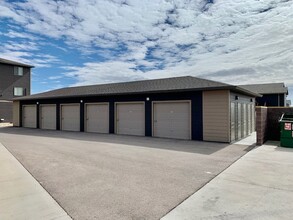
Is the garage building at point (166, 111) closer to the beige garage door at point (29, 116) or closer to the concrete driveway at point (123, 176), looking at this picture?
the beige garage door at point (29, 116)

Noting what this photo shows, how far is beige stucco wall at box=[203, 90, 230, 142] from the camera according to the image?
1031 cm

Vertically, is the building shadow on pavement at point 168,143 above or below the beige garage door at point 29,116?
below

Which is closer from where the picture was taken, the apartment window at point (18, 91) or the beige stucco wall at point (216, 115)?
the beige stucco wall at point (216, 115)

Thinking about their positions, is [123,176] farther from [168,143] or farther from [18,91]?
[18,91]

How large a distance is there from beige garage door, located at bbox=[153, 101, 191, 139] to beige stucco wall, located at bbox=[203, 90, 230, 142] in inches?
38.6

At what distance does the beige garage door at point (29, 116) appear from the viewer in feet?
65.8

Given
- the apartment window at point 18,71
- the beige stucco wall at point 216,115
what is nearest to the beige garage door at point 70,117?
the beige stucco wall at point 216,115

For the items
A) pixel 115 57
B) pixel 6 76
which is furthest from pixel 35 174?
pixel 6 76

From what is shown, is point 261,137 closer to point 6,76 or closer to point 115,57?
point 115,57

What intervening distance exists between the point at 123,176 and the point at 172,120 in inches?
286

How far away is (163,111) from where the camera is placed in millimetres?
12508

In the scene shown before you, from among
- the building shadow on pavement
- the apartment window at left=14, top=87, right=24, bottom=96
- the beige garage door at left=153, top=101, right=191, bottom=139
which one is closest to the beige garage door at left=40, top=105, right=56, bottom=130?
the building shadow on pavement

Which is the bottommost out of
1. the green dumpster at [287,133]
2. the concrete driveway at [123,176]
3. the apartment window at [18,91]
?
the concrete driveway at [123,176]

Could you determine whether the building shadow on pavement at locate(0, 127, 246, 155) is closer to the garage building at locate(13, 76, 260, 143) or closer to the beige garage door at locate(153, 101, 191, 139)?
the beige garage door at locate(153, 101, 191, 139)
